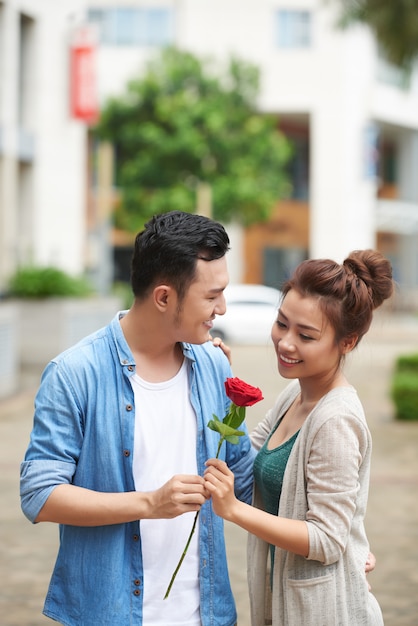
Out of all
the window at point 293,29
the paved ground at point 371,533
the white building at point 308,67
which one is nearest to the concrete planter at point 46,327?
the paved ground at point 371,533

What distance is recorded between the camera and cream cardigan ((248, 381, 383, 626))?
2.41 meters

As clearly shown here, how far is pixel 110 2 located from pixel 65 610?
41.7 metres

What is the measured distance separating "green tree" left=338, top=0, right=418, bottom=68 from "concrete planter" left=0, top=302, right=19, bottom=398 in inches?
281

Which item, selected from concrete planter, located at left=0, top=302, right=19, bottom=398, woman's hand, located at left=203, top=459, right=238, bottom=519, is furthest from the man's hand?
concrete planter, located at left=0, top=302, right=19, bottom=398

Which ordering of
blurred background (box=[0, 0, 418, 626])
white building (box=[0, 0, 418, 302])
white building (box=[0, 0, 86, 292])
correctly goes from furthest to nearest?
white building (box=[0, 0, 418, 302]) < white building (box=[0, 0, 86, 292]) < blurred background (box=[0, 0, 418, 626])

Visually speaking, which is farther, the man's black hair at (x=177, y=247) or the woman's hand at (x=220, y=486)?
the man's black hair at (x=177, y=247)

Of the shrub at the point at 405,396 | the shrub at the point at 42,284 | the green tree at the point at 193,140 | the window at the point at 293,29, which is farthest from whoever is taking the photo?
the window at the point at 293,29

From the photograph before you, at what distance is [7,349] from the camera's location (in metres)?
14.4

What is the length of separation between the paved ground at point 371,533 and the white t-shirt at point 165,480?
67 centimetres

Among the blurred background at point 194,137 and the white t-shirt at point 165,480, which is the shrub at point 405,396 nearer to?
the blurred background at point 194,137

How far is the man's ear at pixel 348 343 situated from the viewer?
101 inches

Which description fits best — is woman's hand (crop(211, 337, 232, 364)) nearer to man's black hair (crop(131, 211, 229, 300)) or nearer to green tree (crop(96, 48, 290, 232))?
man's black hair (crop(131, 211, 229, 300))

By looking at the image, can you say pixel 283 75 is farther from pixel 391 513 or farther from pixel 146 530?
pixel 146 530

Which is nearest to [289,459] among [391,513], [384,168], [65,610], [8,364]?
[65,610]
